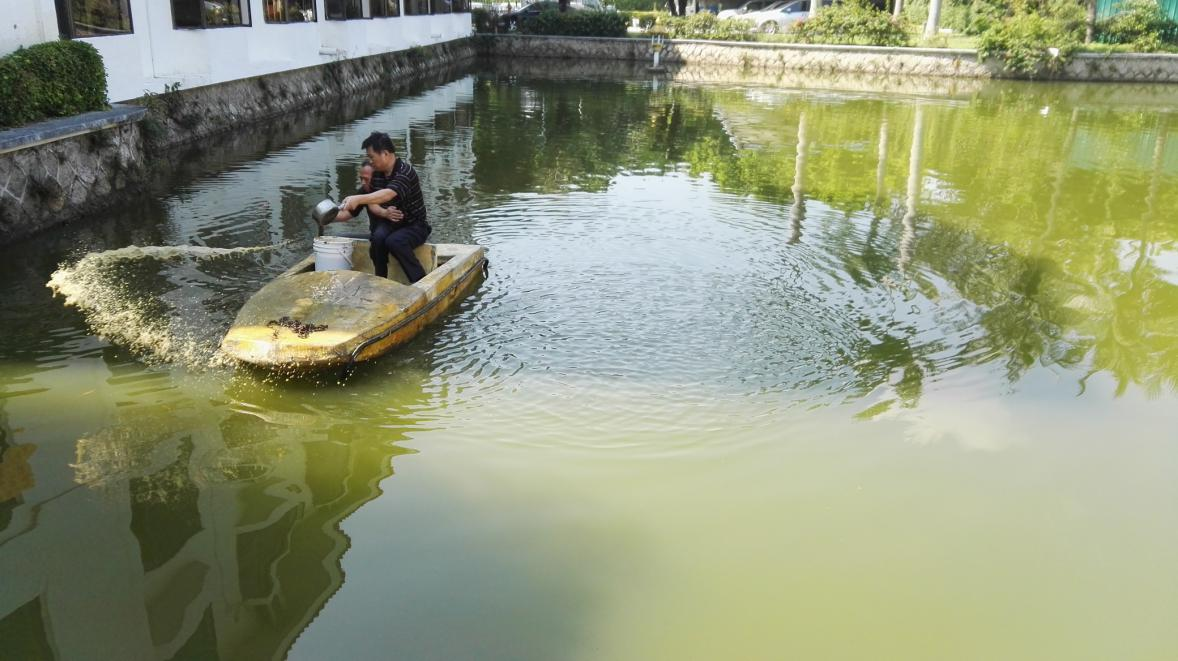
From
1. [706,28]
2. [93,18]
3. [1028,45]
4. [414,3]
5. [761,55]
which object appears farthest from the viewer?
[706,28]

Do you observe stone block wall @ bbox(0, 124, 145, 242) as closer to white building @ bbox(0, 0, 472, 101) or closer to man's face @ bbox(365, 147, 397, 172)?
white building @ bbox(0, 0, 472, 101)

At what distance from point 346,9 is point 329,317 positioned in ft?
64.5

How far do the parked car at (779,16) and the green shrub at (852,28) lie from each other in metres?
2.79

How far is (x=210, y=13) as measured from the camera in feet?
56.3

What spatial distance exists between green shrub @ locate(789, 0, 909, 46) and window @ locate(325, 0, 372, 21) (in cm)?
1585

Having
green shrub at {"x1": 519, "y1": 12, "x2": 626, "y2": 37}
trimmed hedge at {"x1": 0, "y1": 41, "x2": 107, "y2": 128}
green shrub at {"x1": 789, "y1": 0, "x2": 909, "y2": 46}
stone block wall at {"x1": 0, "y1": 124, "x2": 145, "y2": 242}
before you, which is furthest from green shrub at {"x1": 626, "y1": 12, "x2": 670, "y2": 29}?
trimmed hedge at {"x1": 0, "y1": 41, "x2": 107, "y2": 128}

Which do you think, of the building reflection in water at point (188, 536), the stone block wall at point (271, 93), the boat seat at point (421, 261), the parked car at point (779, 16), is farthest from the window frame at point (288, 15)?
the parked car at point (779, 16)

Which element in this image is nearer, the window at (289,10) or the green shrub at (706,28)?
the window at (289,10)

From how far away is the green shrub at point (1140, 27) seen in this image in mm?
30859

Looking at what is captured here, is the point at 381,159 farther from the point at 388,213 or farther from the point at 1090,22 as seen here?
the point at 1090,22

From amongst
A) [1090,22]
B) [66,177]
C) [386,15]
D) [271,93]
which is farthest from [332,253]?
[1090,22]

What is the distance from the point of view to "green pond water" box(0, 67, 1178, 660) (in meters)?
4.71

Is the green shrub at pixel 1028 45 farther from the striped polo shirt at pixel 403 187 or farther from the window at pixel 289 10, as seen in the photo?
the striped polo shirt at pixel 403 187

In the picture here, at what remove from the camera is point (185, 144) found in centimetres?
1619
